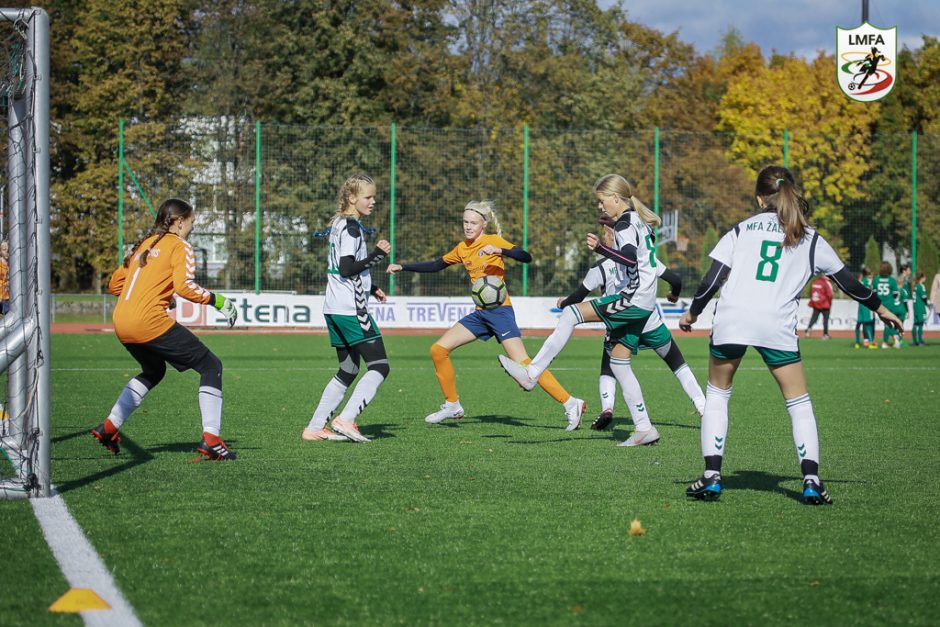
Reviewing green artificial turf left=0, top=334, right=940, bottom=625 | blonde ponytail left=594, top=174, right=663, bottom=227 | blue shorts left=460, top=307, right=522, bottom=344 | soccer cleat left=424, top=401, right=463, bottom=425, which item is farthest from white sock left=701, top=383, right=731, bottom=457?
soccer cleat left=424, top=401, right=463, bottom=425

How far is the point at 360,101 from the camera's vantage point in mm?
44969

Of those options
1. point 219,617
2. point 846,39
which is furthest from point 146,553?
point 846,39

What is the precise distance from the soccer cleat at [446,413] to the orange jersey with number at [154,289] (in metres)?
3.30

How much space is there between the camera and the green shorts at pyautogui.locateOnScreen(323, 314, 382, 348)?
8984mm

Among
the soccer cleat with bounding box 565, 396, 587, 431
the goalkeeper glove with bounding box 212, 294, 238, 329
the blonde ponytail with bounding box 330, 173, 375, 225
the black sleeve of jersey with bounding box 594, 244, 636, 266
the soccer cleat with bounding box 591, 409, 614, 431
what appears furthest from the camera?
the soccer cleat with bounding box 591, 409, 614, 431

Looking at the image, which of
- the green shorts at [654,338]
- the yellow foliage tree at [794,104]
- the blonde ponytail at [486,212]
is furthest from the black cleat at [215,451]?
the yellow foliage tree at [794,104]

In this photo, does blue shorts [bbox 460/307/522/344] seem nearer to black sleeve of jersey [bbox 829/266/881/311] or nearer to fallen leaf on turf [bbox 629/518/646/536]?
black sleeve of jersey [bbox 829/266/881/311]

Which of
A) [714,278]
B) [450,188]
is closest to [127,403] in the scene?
[714,278]

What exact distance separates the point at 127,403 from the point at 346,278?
6.36 feet

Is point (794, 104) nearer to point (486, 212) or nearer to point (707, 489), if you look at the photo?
point (486, 212)

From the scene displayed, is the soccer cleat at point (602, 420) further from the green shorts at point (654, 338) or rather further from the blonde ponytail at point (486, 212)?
the blonde ponytail at point (486, 212)

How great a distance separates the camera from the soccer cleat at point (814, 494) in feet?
21.0

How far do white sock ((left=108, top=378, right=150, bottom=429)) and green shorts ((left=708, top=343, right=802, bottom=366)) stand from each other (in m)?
3.91

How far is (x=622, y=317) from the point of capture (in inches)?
363
